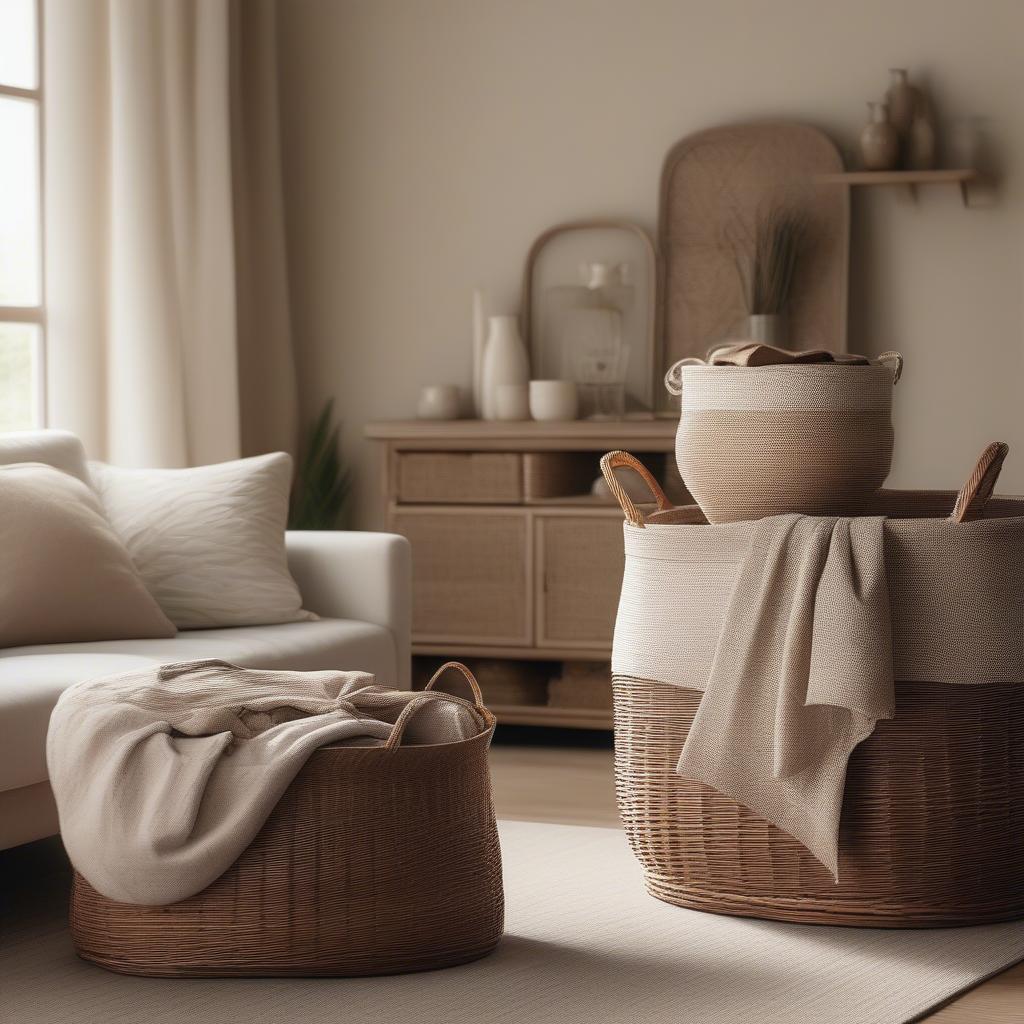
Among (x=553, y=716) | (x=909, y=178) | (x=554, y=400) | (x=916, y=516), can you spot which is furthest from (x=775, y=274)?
(x=916, y=516)

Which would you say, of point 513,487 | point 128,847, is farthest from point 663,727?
point 513,487

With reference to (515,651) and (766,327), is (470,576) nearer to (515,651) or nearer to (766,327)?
(515,651)

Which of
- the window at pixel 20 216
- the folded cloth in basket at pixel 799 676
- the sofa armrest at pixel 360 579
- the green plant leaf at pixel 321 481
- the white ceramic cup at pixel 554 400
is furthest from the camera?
the green plant leaf at pixel 321 481

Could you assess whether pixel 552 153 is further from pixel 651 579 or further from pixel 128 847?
pixel 128 847

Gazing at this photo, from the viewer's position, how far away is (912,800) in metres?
2.57

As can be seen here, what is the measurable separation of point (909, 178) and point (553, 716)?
5.56ft

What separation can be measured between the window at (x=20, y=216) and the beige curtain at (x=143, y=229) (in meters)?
0.05

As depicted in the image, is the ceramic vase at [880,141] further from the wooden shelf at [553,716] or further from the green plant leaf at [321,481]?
the green plant leaf at [321,481]

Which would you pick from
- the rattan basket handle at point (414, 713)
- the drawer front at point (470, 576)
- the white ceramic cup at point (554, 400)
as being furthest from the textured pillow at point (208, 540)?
the white ceramic cup at point (554, 400)

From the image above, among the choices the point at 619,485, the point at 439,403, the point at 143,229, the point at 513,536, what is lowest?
the point at 513,536

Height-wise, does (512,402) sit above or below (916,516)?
above

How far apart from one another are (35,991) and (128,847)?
263 mm

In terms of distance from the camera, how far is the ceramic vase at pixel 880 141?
434 centimetres

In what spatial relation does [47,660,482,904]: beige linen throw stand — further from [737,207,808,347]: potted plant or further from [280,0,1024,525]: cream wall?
[280,0,1024,525]: cream wall
